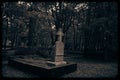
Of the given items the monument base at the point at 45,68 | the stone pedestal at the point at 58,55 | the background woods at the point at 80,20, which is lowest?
the monument base at the point at 45,68

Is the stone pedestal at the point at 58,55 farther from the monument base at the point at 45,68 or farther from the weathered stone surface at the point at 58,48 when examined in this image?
the monument base at the point at 45,68

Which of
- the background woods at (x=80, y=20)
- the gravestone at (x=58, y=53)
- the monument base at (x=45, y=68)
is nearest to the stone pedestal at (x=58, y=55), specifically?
the gravestone at (x=58, y=53)

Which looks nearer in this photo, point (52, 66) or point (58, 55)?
point (52, 66)

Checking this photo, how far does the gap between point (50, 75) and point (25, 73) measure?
1910 millimetres

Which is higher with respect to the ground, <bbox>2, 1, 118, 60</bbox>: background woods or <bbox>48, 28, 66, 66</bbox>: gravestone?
<bbox>2, 1, 118, 60</bbox>: background woods

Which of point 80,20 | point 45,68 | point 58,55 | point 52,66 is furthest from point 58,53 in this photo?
point 80,20

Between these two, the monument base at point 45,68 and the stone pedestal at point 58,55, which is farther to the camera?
the stone pedestal at point 58,55

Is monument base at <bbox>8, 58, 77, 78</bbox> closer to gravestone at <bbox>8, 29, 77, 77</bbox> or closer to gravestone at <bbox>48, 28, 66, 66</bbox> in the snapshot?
gravestone at <bbox>8, 29, 77, 77</bbox>

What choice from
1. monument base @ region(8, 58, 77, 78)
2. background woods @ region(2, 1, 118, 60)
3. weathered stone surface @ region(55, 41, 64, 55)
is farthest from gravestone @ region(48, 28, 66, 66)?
background woods @ region(2, 1, 118, 60)

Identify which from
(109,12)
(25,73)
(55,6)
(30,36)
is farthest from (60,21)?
(25,73)

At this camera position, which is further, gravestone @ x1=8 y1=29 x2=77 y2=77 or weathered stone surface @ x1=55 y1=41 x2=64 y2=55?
weathered stone surface @ x1=55 y1=41 x2=64 y2=55

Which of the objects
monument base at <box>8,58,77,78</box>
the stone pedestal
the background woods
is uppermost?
the background woods

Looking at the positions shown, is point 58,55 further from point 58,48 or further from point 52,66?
point 52,66

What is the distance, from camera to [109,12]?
1560 centimetres
